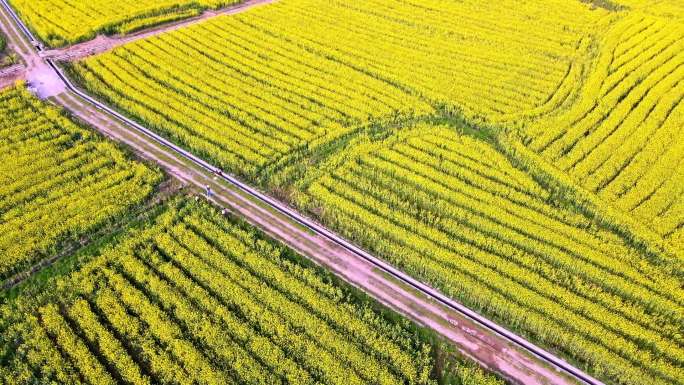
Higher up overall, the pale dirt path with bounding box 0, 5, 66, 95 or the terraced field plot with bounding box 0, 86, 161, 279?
the pale dirt path with bounding box 0, 5, 66, 95

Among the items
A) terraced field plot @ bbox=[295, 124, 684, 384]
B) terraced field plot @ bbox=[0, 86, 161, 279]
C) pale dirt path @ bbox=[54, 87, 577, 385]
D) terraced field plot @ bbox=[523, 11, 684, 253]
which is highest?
terraced field plot @ bbox=[523, 11, 684, 253]

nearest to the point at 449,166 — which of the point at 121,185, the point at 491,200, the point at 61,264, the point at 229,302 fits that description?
the point at 491,200

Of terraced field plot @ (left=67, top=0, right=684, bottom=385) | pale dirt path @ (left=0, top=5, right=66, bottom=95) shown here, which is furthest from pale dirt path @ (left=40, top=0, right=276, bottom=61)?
terraced field plot @ (left=67, top=0, right=684, bottom=385)

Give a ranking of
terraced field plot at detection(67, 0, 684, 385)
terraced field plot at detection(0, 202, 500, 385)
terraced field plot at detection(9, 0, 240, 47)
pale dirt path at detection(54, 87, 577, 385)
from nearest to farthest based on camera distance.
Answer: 1. terraced field plot at detection(0, 202, 500, 385)
2. pale dirt path at detection(54, 87, 577, 385)
3. terraced field plot at detection(67, 0, 684, 385)
4. terraced field plot at detection(9, 0, 240, 47)

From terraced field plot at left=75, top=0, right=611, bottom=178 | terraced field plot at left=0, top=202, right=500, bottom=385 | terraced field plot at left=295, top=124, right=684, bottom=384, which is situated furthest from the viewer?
terraced field plot at left=75, top=0, right=611, bottom=178

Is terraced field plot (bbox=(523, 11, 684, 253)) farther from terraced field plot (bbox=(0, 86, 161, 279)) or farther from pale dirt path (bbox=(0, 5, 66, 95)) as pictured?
pale dirt path (bbox=(0, 5, 66, 95))

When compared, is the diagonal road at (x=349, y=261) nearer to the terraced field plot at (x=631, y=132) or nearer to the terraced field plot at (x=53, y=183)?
the terraced field plot at (x=53, y=183)

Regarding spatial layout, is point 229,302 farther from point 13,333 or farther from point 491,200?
point 491,200
